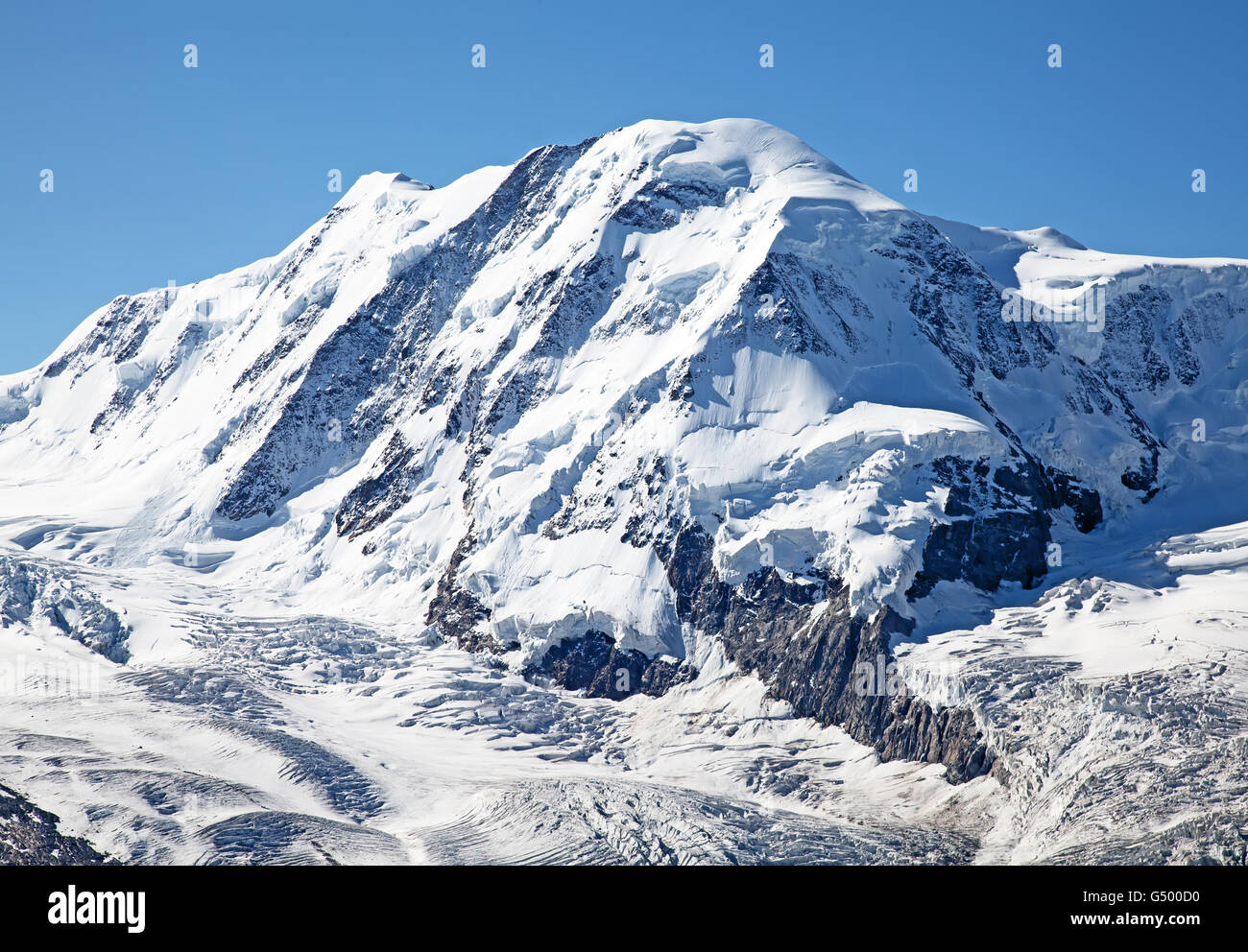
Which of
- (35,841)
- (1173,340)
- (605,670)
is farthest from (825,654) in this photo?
(1173,340)

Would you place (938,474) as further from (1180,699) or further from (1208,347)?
(1208,347)

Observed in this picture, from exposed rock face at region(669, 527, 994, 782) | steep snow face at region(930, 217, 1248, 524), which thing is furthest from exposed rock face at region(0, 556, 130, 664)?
steep snow face at region(930, 217, 1248, 524)

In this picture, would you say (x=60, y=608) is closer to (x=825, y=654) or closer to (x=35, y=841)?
(x=35, y=841)

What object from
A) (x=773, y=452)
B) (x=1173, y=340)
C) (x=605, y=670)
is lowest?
(x=605, y=670)

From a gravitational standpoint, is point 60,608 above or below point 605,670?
above

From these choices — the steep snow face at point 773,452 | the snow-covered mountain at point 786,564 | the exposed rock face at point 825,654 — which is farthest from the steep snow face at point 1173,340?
the exposed rock face at point 825,654

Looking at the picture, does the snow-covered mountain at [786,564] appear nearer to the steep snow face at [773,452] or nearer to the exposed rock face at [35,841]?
the steep snow face at [773,452]

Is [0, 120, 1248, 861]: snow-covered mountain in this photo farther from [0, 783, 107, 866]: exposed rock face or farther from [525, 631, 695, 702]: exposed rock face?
[0, 783, 107, 866]: exposed rock face

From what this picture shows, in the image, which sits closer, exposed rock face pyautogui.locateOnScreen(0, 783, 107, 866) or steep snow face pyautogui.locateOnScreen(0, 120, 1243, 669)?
exposed rock face pyautogui.locateOnScreen(0, 783, 107, 866)
